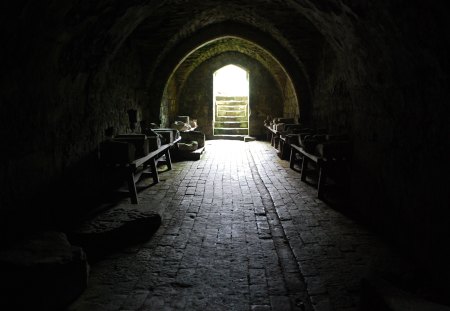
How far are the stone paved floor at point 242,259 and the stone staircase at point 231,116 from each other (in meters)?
11.8

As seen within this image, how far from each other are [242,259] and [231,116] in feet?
50.8

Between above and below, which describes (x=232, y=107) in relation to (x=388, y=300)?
above

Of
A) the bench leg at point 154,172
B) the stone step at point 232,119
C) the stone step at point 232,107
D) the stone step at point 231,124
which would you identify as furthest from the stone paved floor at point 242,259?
the stone step at point 232,107

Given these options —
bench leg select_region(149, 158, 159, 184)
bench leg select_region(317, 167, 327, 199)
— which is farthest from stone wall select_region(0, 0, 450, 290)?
bench leg select_region(149, 158, 159, 184)

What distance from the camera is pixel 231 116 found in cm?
1884

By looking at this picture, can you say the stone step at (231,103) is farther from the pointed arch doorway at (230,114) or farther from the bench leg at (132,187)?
the bench leg at (132,187)

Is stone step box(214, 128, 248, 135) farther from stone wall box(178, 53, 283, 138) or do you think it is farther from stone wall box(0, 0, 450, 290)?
stone wall box(0, 0, 450, 290)

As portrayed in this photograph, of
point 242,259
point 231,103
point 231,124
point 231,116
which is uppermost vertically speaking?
point 231,103

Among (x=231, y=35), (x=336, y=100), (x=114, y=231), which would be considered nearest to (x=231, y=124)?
(x=231, y=35)

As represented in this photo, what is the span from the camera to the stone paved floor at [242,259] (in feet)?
9.53

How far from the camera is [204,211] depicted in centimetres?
542

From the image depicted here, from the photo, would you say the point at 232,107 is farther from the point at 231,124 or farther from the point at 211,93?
the point at 211,93

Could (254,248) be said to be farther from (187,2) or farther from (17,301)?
(187,2)

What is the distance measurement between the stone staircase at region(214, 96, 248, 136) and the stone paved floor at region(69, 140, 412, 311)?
11.8 m
